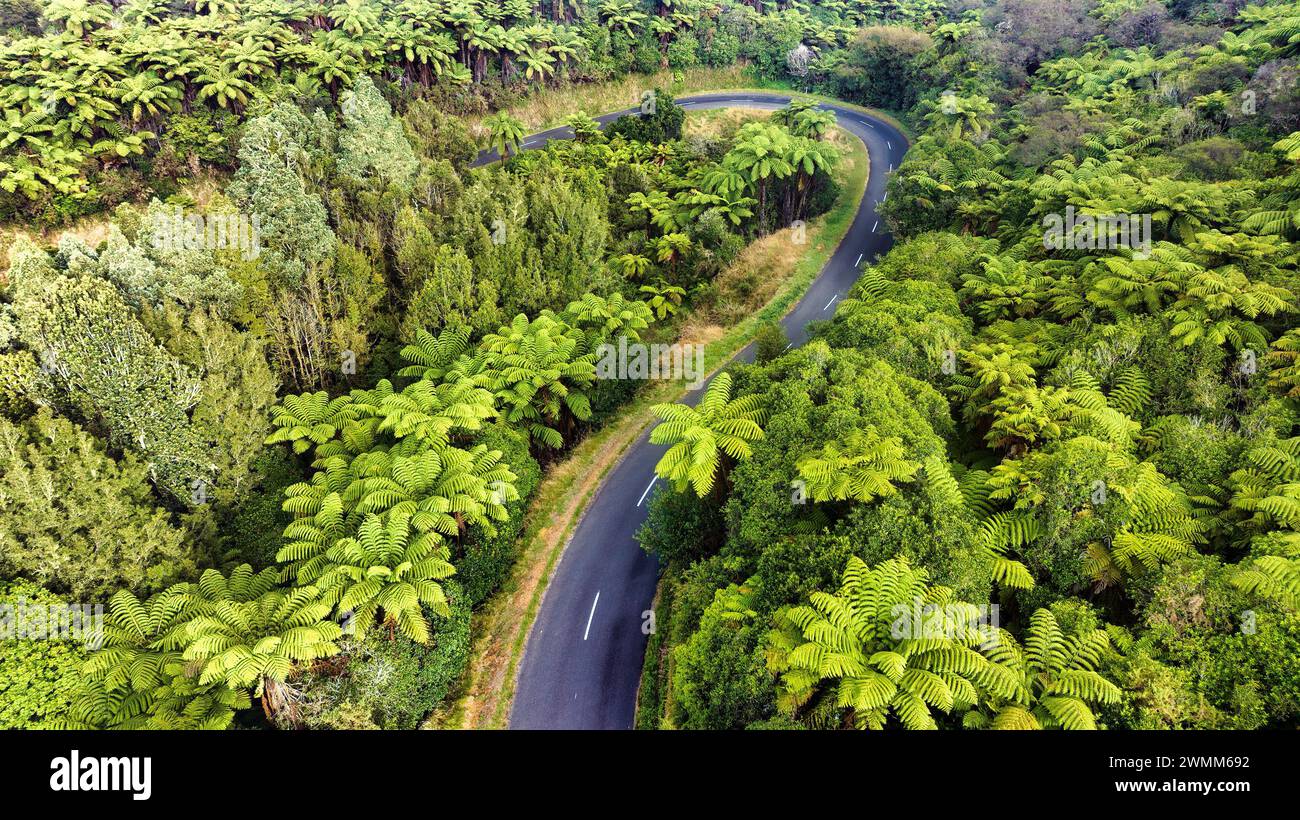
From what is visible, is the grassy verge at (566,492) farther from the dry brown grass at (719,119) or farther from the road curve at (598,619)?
the dry brown grass at (719,119)

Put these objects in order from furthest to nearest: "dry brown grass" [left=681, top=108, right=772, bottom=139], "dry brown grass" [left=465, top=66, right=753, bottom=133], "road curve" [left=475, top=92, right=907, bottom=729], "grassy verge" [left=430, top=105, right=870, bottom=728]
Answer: "dry brown grass" [left=465, top=66, right=753, bottom=133], "dry brown grass" [left=681, top=108, right=772, bottom=139], "grassy verge" [left=430, top=105, right=870, bottom=728], "road curve" [left=475, top=92, right=907, bottom=729]

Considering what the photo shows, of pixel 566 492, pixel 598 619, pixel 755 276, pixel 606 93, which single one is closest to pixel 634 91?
pixel 606 93

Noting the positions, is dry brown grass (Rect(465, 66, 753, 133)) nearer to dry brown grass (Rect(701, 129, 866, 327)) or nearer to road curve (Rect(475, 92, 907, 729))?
dry brown grass (Rect(701, 129, 866, 327))

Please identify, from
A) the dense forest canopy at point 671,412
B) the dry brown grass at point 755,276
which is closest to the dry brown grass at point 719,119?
the dense forest canopy at point 671,412

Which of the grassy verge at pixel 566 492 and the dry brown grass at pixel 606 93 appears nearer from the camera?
the grassy verge at pixel 566 492

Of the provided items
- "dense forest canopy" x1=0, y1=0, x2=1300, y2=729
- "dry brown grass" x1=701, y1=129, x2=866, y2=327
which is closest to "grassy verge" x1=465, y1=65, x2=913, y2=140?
"dense forest canopy" x1=0, y1=0, x2=1300, y2=729

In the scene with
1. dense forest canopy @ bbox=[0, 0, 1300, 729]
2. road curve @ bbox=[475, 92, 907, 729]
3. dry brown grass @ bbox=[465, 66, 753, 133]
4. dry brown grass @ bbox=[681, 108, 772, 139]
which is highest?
dry brown grass @ bbox=[465, 66, 753, 133]

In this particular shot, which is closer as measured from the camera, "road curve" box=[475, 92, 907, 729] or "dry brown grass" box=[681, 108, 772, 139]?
"road curve" box=[475, 92, 907, 729]

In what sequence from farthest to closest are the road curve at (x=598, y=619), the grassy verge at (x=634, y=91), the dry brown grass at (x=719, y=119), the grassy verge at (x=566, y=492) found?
the grassy verge at (x=634, y=91), the dry brown grass at (x=719, y=119), the grassy verge at (x=566, y=492), the road curve at (x=598, y=619)
